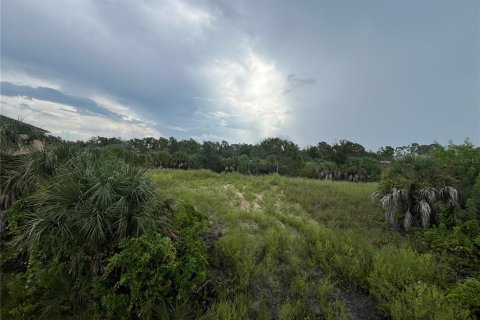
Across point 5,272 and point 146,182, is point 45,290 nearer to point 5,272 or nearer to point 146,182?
point 5,272

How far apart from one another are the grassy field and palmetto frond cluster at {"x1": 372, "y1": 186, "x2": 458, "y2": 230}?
0.57 m

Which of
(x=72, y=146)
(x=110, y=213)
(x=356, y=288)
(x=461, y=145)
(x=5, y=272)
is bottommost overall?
(x=5, y=272)

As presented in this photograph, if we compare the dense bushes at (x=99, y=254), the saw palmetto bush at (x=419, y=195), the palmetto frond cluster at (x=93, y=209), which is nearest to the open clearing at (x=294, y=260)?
the saw palmetto bush at (x=419, y=195)

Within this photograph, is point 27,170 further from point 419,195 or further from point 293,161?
point 293,161

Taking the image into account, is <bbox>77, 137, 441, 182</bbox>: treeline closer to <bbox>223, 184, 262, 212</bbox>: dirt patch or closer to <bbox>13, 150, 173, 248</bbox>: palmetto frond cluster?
<bbox>223, 184, 262, 212</bbox>: dirt patch

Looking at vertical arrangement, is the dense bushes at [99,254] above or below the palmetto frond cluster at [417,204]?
below

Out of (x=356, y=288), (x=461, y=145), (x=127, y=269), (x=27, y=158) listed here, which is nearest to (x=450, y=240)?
(x=356, y=288)

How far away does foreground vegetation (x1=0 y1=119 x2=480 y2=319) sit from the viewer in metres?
3.96

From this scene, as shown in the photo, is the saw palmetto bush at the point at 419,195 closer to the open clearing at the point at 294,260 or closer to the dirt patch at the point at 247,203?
the open clearing at the point at 294,260

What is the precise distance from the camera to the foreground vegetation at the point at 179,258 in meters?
3.96

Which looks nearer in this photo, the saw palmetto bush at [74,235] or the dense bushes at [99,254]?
the dense bushes at [99,254]

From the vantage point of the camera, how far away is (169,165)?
162 feet

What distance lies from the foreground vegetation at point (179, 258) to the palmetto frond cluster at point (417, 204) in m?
0.09

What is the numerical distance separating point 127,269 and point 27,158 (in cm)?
445
